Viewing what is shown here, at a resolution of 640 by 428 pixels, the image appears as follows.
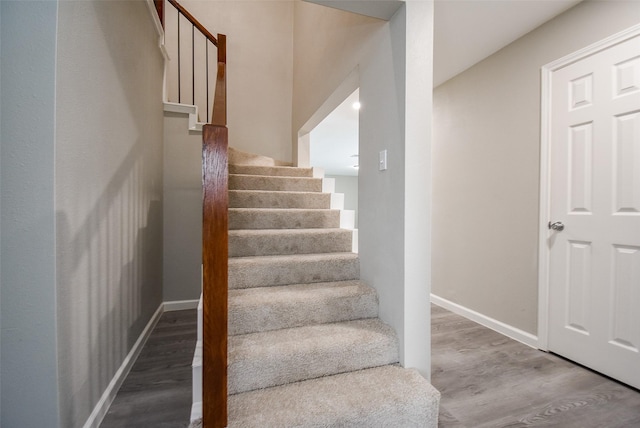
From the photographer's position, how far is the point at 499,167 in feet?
7.91

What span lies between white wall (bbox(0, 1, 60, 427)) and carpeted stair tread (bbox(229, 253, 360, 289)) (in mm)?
846

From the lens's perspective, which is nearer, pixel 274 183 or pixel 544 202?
pixel 544 202

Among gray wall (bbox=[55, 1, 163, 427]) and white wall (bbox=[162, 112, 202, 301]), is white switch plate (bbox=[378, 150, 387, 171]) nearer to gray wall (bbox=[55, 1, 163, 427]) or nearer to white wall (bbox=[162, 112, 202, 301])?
gray wall (bbox=[55, 1, 163, 427])

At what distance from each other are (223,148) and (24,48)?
75 cm

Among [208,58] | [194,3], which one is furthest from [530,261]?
[194,3]

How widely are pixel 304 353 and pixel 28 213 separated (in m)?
1.20

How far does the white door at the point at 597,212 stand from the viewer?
5.44ft

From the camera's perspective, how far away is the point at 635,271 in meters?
1.64

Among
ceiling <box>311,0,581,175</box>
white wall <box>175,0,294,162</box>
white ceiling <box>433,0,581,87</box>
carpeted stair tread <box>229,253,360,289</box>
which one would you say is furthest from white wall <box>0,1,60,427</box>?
white wall <box>175,0,294,162</box>

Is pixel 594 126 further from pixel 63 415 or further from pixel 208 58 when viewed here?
pixel 208 58

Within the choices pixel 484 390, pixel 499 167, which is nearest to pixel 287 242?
pixel 484 390

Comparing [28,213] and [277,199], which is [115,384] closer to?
[28,213]

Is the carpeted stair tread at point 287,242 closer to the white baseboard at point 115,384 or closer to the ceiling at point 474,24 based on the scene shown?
the white baseboard at point 115,384

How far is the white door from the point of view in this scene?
65.2 inches
